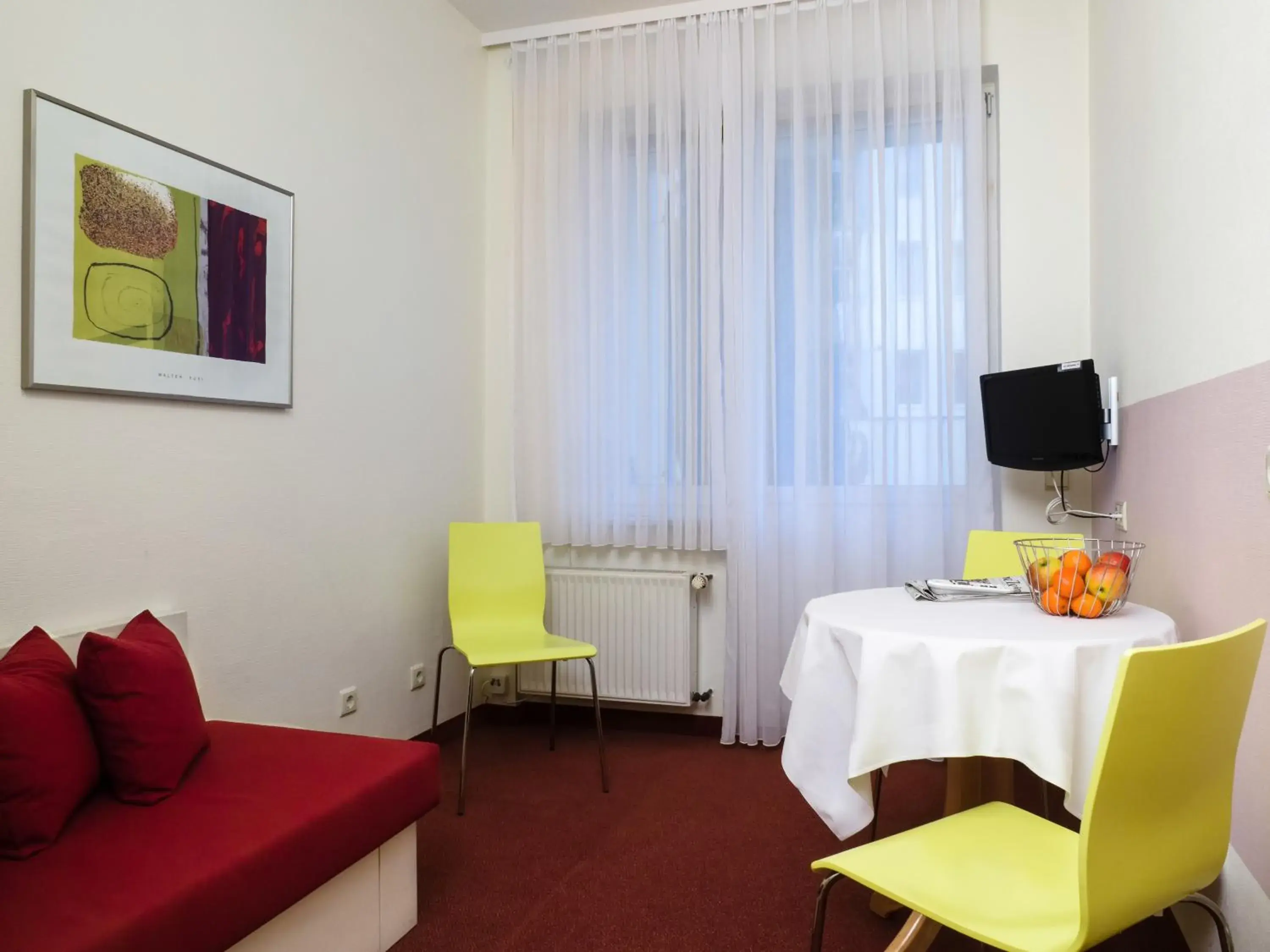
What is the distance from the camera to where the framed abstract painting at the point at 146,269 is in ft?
6.88

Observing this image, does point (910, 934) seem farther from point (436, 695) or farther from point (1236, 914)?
point (436, 695)

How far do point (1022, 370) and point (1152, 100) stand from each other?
972mm

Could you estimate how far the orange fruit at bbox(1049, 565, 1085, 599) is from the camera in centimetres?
196

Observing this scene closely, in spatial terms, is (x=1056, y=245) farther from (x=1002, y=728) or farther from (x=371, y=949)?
(x=371, y=949)

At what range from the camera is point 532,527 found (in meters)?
3.73

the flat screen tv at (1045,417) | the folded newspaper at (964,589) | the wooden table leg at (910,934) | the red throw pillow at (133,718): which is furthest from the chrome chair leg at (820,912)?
the flat screen tv at (1045,417)

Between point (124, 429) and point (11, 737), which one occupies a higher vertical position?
point (124, 429)

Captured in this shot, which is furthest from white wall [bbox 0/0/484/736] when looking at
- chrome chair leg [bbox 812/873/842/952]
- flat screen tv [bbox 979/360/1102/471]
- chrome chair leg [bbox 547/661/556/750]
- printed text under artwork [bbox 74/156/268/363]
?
flat screen tv [bbox 979/360/1102/471]

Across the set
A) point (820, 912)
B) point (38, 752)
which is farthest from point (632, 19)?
point (820, 912)

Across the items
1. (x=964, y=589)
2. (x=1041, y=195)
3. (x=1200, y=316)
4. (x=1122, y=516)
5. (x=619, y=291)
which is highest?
(x=1041, y=195)

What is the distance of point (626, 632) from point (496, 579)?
0.61 metres

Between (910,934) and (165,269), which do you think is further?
(165,269)

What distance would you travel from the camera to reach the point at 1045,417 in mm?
3072

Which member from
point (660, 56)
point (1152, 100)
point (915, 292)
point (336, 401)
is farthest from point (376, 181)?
point (1152, 100)
